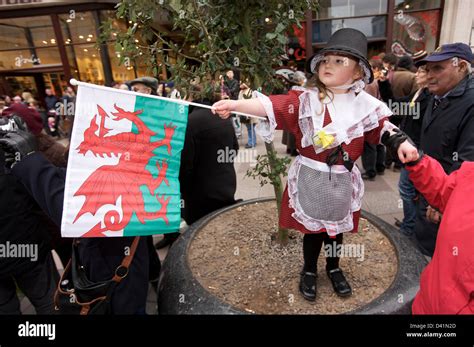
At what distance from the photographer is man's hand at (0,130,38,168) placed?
1.54 meters

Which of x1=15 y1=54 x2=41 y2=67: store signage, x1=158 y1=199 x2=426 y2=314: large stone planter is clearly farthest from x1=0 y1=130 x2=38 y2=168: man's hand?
x1=15 y1=54 x2=41 y2=67: store signage

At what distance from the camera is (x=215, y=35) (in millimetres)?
2064

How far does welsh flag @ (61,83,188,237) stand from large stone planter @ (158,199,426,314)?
547mm

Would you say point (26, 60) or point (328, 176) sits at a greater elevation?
point (26, 60)

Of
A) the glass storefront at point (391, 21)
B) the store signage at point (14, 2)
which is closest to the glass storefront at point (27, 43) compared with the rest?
the store signage at point (14, 2)

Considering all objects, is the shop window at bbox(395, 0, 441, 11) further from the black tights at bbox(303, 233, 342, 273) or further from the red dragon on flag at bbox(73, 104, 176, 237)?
the red dragon on flag at bbox(73, 104, 176, 237)

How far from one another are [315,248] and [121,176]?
1327 millimetres

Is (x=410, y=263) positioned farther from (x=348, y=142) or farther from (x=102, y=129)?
(x=102, y=129)

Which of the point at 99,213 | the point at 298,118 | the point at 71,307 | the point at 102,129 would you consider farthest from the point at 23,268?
the point at 298,118

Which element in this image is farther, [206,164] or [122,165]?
[206,164]

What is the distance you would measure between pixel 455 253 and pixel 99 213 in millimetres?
1553

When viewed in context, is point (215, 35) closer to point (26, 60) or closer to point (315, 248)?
point (315, 248)

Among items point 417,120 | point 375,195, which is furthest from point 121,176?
point 375,195

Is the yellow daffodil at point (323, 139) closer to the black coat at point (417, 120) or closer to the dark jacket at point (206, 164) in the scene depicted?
the dark jacket at point (206, 164)
